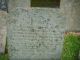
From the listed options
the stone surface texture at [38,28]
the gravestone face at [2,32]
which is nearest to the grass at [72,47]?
the stone surface texture at [38,28]

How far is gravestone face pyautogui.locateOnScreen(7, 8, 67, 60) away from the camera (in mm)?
9648

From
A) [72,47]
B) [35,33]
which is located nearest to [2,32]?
[35,33]

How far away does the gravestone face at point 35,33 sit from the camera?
9.65 m

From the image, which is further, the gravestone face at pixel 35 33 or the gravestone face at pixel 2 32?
the gravestone face at pixel 35 33

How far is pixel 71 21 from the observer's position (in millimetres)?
9805

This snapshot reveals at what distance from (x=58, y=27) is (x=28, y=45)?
4.08 ft

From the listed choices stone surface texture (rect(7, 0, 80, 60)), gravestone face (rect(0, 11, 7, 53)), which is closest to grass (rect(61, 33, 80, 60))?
stone surface texture (rect(7, 0, 80, 60))

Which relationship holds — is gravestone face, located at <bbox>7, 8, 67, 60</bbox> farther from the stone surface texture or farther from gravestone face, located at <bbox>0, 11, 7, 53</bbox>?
gravestone face, located at <bbox>0, 11, 7, 53</bbox>

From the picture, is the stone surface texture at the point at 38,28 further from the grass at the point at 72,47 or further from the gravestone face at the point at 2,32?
the grass at the point at 72,47

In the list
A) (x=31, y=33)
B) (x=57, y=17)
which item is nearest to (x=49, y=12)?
(x=57, y=17)

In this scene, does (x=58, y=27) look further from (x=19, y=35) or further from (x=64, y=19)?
(x=19, y=35)

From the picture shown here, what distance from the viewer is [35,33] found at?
9781 millimetres

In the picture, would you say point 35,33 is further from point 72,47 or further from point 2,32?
point 72,47

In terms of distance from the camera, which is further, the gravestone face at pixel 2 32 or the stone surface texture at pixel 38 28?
the stone surface texture at pixel 38 28
